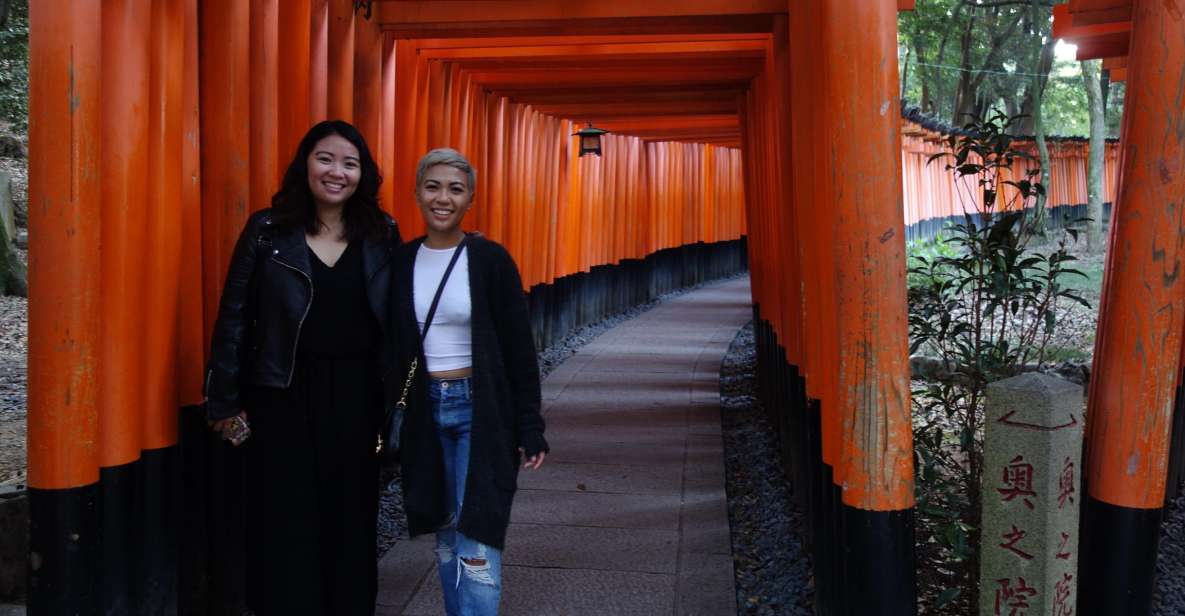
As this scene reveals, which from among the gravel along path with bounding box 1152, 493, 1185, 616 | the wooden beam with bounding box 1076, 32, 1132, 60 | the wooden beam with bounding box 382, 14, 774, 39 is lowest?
the gravel along path with bounding box 1152, 493, 1185, 616

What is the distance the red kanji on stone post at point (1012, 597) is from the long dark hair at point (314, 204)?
207 centimetres

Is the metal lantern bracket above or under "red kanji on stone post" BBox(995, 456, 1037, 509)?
above

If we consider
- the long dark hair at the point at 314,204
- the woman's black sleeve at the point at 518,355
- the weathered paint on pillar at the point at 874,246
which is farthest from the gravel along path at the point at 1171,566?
the long dark hair at the point at 314,204

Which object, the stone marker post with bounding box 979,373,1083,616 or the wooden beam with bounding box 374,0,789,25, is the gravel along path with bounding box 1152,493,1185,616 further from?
the wooden beam with bounding box 374,0,789,25

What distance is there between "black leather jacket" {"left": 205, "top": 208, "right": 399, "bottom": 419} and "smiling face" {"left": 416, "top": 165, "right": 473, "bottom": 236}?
40cm

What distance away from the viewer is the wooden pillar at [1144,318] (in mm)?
3361

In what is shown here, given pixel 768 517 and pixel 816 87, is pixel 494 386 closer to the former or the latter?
pixel 816 87

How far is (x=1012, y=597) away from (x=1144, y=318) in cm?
105

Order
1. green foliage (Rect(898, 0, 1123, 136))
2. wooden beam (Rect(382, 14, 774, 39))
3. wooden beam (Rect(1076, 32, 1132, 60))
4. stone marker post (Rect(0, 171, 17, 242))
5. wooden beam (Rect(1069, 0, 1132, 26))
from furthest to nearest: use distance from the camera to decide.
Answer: green foliage (Rect(898, 0, 1123, 136))
stone marker post (Rect(0, 171, 17, 242))
wooden beam (Rect(1076, 32, 1132, 60))
wooden beam (Rect(1069, 0, 1132, 26))
wooden beam (Rect(382, 14, 774, 39))

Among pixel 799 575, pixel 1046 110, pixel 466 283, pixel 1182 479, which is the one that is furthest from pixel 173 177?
pixel 1046 110

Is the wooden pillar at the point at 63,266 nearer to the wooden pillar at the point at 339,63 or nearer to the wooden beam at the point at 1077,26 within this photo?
the wooden pillar at the point at 339,63

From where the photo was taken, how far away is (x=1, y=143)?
15.1m

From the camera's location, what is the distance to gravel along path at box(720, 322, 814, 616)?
15.6ft

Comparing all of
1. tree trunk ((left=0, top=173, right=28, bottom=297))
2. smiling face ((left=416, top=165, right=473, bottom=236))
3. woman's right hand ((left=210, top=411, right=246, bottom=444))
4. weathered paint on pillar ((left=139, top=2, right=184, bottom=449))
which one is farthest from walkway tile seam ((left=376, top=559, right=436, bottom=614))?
tree trunk ((left=0, top=173, right=28, bottom=297))
